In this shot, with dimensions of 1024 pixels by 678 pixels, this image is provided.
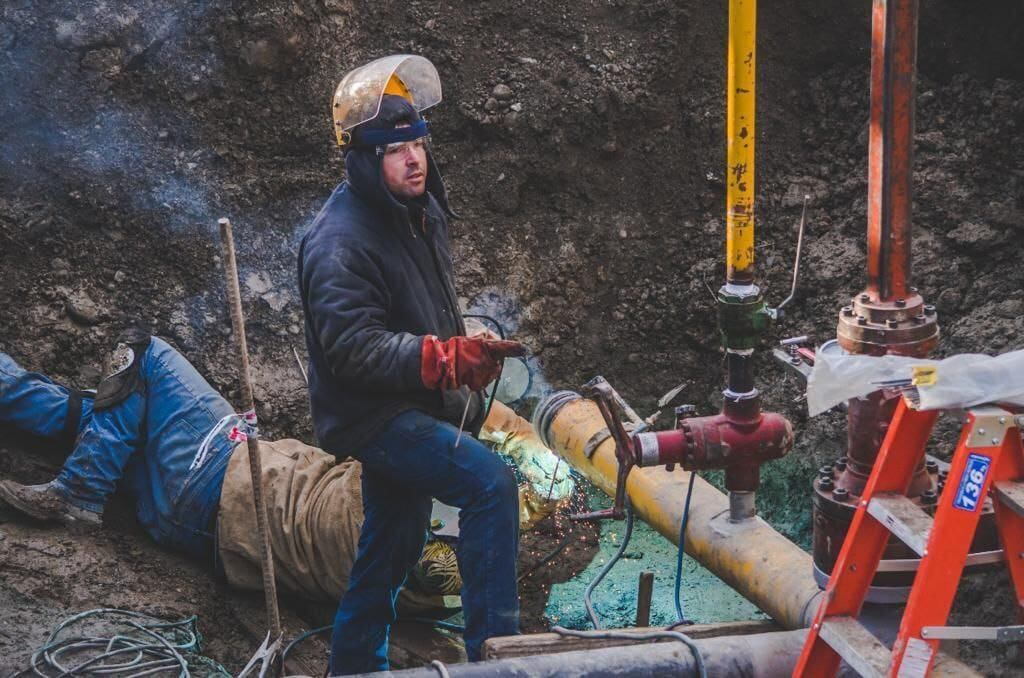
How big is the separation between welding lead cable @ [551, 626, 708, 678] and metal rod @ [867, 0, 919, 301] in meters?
1.20

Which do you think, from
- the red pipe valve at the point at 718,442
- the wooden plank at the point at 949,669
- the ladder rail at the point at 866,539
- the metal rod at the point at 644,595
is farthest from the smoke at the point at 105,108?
the wooden plank at the point at 949,669

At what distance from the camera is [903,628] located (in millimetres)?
2930

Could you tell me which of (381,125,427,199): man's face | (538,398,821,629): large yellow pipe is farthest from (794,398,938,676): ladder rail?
(381,125,427,199): man's face

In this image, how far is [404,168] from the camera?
4078 millimetres

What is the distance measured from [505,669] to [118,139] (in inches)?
166

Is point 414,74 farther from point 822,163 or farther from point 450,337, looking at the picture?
point 822,163

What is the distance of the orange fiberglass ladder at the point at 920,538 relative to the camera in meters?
2.90

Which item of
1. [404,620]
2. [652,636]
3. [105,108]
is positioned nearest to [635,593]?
[404,620]

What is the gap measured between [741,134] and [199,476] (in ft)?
9.72

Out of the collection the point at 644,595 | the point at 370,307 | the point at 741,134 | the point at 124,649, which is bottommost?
the point at 124,649

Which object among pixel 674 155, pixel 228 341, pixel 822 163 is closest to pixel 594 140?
pixel 674 155

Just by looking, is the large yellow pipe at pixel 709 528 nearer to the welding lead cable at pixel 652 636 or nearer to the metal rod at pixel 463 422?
the welding lead cable at pixel 652 636

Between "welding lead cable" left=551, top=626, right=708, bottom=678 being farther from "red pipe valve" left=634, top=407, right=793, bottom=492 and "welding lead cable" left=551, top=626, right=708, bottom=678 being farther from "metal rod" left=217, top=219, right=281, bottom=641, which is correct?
"metal rod" left=217, top=219, right=281, bottom=641

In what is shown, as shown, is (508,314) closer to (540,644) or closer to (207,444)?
(207,444)
